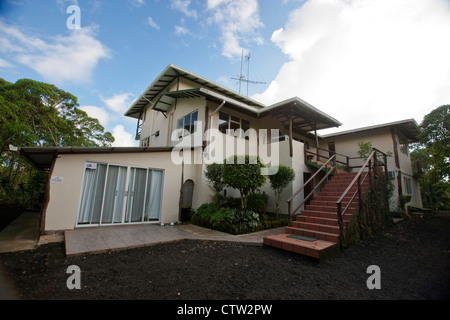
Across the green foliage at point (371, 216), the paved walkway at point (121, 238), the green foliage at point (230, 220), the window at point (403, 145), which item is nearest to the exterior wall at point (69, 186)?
the paved walkway at point (121, 238)

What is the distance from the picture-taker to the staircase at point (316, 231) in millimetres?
4129

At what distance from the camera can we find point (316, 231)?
5137 mm

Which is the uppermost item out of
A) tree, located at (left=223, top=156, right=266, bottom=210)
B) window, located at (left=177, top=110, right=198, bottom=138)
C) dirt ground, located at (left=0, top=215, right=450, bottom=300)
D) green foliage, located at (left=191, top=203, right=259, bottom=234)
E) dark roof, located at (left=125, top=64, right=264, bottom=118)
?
dark roof, located at (left=125, top=64, right=264, bottom=118)

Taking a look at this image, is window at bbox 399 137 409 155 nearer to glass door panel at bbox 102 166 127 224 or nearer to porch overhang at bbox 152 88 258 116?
porch overhang at bbox 152 88 258 116

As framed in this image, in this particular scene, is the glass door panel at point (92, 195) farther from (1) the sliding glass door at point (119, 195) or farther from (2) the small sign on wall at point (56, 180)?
A: (2) the small sign on wall at point (56, 180)

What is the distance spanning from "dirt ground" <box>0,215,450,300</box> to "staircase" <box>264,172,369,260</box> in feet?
0.68

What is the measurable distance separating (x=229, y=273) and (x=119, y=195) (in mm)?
5587

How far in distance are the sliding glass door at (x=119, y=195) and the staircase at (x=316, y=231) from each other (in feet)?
16.8

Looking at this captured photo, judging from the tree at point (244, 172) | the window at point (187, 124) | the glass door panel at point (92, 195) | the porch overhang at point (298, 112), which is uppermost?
the porch overhang at point (298, 112)

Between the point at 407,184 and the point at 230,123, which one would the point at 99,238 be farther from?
the point at 407,184

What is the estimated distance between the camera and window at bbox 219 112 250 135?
9.83 m

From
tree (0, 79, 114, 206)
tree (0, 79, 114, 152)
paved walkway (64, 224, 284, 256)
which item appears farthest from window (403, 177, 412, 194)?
tree (0, 79, 114, 152)

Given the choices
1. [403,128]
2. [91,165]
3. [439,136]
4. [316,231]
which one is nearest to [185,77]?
[91,165]
